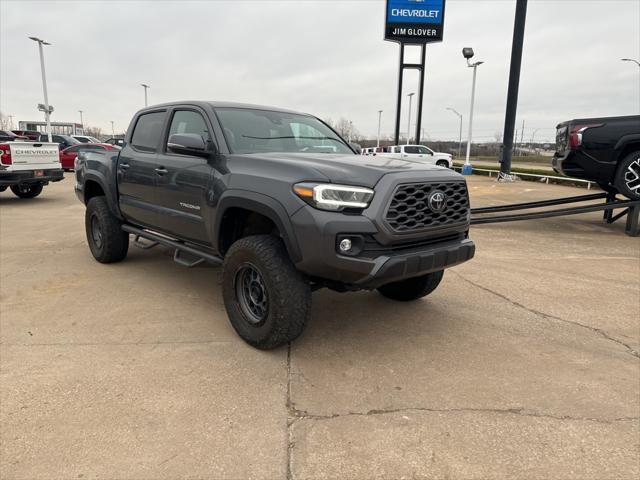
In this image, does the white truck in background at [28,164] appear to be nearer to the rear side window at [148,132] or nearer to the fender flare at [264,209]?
the rear side window at [148,132]

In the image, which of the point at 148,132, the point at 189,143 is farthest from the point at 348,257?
the point at 148,132

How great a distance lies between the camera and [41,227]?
837 centimetres

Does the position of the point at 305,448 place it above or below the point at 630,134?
below

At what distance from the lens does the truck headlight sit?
294 cm

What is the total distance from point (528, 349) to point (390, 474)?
188 centimetres

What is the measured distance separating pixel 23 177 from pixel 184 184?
8.99m

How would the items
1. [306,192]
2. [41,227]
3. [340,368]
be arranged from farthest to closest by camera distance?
[41,227]
[340,368]
[306,192]

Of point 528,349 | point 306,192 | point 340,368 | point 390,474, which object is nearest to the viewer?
point 390,474

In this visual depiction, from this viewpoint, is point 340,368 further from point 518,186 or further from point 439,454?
point 518,186

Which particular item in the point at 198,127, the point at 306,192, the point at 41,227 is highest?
the point at 198,127

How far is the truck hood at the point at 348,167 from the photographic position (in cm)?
301

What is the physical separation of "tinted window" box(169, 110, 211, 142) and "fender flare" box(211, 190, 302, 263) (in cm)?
70

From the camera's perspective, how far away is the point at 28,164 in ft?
36.3

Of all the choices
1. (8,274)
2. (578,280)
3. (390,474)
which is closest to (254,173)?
(390,474)
